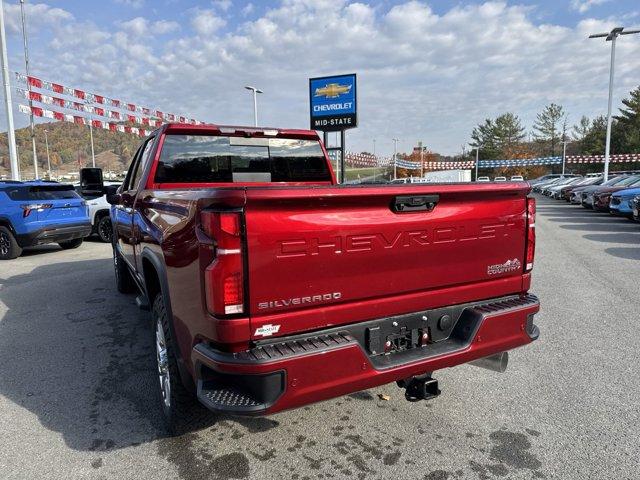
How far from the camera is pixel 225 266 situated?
6.95 ft

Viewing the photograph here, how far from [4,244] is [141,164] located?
7.20 meters

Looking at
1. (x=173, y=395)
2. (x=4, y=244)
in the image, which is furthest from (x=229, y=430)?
(x=4, y=244)

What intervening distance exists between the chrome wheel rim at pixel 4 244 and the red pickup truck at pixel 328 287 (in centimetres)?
821

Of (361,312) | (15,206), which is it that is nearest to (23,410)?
(361,312)

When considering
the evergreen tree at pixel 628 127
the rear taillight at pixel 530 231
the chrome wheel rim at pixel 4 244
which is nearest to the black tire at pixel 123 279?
the chrome wheel rim at pixel 4 244

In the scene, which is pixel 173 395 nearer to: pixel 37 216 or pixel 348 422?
pixel 348 422

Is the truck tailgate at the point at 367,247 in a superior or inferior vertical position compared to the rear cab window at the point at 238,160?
inferior

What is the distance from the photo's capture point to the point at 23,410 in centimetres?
336

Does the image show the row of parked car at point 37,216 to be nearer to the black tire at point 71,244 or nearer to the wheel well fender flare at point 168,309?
the black tire at point 71,244

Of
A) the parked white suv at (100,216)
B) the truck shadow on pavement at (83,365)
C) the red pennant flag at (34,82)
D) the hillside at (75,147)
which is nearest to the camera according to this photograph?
the truck shadow on pavement at (83,365)

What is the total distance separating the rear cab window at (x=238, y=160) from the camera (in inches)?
160

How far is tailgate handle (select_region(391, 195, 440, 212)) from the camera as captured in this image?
250 centimetres

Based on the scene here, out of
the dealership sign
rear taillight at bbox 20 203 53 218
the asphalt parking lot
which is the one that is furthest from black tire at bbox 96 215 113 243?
the dealership sign

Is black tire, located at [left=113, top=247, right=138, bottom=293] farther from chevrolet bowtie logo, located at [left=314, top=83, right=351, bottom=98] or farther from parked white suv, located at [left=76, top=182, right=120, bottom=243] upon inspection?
chevrolet bowtie logo, located at [left=314, top=83, right=351, bottom=98]
